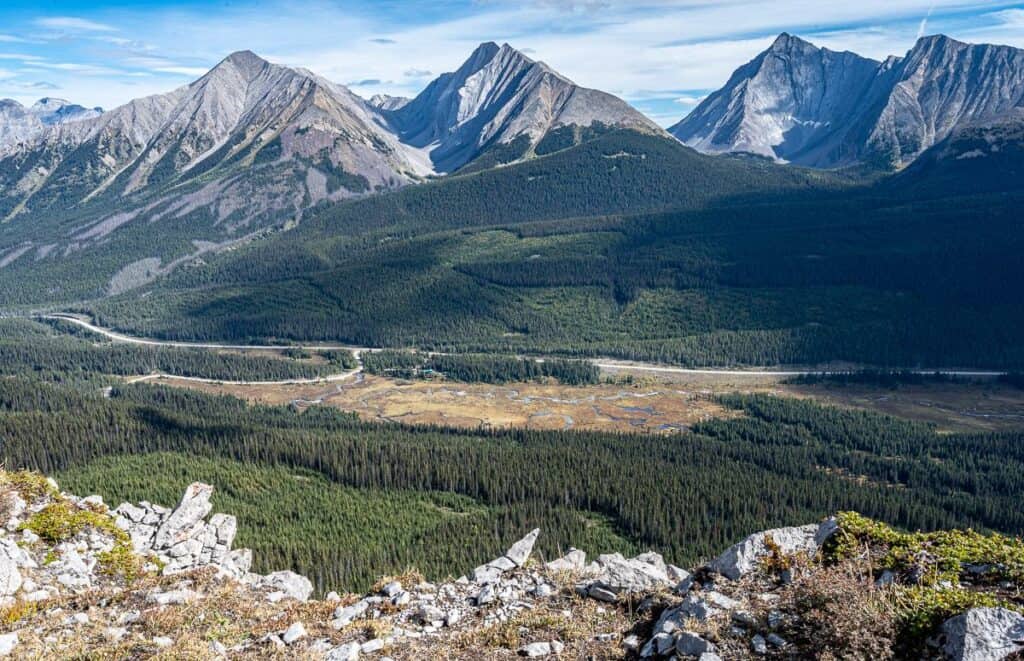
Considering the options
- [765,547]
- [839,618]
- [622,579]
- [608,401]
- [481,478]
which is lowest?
[608,401]

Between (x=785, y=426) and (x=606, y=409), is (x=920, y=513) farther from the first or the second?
(x=606, y=409)

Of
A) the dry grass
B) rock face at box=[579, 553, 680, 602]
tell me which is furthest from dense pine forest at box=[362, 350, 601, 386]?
the dry grass

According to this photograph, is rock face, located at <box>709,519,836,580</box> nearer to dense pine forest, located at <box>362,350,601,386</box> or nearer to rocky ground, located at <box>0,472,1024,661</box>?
rocky ground, located at <box>0,472,1024,661</box>

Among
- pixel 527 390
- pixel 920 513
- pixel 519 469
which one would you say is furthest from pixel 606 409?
pixel 920 513

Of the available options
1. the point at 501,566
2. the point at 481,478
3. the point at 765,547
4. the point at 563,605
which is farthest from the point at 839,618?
the point at 481,478

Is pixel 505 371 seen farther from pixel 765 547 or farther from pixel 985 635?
pixel 985 635

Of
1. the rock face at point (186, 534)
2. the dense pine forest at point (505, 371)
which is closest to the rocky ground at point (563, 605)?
the rock face at point (186, 534)

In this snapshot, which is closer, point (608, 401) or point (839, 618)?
point (839, 618)
